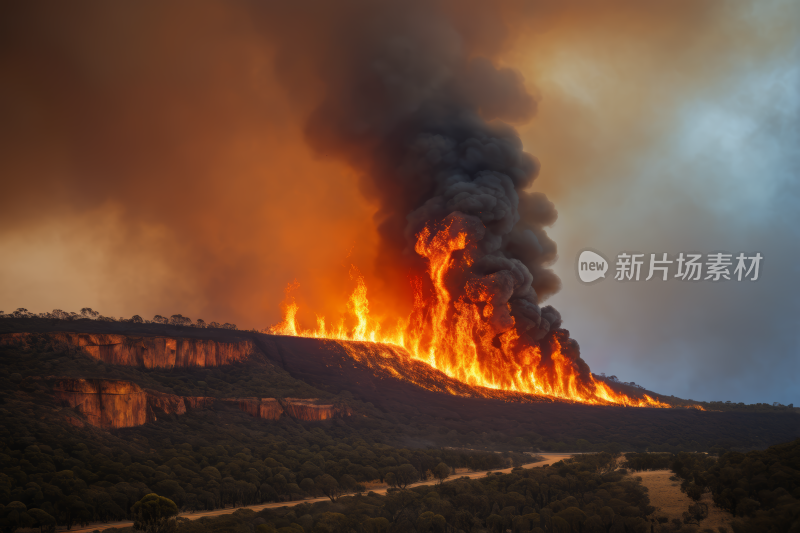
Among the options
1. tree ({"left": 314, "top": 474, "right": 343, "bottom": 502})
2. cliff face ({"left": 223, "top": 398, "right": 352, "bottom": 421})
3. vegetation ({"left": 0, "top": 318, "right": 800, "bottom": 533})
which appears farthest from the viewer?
cliff face ({"left": 223, "top": 398, "right": 352, "bottom": 421})

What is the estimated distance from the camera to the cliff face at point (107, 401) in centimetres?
6669

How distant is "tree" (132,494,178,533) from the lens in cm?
4175

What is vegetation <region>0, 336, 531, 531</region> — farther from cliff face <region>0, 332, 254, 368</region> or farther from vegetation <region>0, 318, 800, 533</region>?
cliff face <region>0, 332, 254, 368</region>

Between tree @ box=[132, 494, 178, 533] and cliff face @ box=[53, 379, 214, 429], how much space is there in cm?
2450

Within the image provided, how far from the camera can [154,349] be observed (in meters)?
93.8

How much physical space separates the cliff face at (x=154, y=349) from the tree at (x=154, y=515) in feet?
165

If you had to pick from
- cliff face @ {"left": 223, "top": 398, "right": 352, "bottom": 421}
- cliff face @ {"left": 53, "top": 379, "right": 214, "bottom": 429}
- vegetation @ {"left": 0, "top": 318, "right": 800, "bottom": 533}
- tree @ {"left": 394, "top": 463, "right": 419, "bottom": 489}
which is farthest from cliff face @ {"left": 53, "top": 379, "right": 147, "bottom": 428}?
tree @ {"left": 394, "top": 463, "right": 419, "bottom": 489}

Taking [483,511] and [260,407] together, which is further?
[260,407]

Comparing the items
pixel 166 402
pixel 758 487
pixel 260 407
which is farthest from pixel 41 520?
pixel 758 487

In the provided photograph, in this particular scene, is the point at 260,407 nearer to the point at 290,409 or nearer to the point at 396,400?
the point at 290,409

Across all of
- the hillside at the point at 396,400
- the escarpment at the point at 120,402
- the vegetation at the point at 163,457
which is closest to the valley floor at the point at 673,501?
the vegetation at the point at 163,457

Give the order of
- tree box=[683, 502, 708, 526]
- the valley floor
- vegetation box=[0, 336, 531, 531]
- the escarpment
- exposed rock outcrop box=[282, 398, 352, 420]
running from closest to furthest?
the valley floor → tree box=[683, 502, 708, 526] → vegetation box=[0, 336, 531, 531] → the escarpment → exposed rock outcrop box=[282, 398, 352, 420]

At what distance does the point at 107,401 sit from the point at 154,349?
85.2 ft

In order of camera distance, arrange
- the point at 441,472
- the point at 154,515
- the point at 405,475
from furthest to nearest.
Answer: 1. the point at 441,472
2. the point at 405,475
3. the point at 154,515
